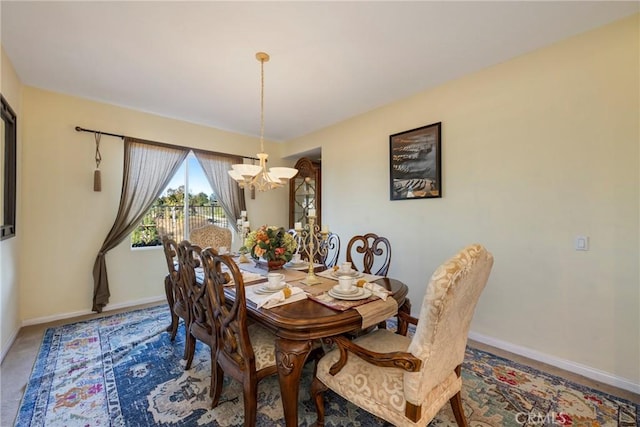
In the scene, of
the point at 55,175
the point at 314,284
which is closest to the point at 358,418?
the point at 314,284

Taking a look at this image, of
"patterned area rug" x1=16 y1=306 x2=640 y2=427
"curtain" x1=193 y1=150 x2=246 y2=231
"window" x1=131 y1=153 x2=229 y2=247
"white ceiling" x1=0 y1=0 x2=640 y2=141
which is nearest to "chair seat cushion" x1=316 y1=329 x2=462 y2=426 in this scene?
"patterned area rug" x1=16 y1=306 x2=640 y2=427

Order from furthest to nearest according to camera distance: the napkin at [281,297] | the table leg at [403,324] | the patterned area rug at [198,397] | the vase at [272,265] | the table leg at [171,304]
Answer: the table leg at [171,304] < the vase at [272,265] < the table leg at [403,324] < the patterned area rug at [198,397] < the napkin at [281,297]

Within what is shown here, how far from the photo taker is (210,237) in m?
3.05

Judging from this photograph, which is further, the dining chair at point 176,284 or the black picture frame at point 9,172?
the black picture frame at point 9,172

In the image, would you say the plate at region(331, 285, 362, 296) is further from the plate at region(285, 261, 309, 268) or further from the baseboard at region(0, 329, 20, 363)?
the baseboard at region(0, 329, 20, 363)

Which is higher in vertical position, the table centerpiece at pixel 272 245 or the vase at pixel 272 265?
the table centerpiece at pixel 272 245

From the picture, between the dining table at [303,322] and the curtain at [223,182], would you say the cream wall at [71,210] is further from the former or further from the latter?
the dining table at [303,322]

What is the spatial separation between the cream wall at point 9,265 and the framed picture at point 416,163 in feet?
12.1

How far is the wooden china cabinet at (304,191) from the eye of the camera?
4.60m

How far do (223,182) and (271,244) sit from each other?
2.48 m

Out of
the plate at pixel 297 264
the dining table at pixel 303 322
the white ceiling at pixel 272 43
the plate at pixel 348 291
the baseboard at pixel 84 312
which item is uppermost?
the white ceiling at pixel 272 43

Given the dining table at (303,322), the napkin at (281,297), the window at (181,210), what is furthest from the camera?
the window at (181,210)

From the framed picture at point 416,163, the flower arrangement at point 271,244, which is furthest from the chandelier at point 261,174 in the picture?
the framed picture at point 416,163

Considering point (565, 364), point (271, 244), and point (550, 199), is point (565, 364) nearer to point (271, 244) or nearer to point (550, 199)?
point (550, 199)
